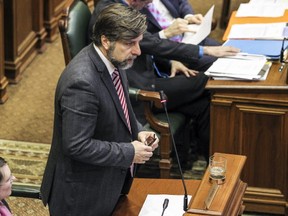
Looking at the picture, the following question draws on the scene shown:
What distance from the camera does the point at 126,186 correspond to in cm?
303

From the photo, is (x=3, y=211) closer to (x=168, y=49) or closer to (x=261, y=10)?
(x=168, y=49)

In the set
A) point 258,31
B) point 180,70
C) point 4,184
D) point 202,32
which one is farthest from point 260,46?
point 4,184

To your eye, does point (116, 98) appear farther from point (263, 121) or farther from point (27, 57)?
point (27, 57)

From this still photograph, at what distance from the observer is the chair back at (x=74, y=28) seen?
12.0ft

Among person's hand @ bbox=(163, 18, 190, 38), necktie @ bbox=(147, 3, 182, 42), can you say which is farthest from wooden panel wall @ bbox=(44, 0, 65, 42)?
person's hand @ bbox=(163, 18, 190, 38)

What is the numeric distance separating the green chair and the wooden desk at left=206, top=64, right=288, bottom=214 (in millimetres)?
227

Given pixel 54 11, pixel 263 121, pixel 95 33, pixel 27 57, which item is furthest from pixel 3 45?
pixel 95 33

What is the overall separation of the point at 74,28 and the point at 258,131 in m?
0.98

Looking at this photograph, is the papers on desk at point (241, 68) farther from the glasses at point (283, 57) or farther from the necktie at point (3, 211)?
the necktie at point (3, 211)

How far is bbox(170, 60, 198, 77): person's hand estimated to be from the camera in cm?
414

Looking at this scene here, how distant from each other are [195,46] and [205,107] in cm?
32

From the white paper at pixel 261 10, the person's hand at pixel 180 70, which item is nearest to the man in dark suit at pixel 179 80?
the person's hand at pixel 180 70

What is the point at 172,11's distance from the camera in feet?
14.3

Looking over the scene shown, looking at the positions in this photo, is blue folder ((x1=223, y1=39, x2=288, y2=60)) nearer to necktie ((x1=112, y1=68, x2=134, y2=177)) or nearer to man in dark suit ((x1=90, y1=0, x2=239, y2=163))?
A: man in dark suit ((x1=90, y1=0, x2=239, y2=163))
